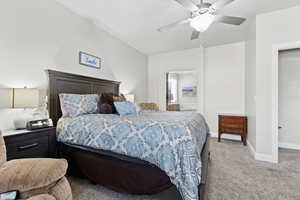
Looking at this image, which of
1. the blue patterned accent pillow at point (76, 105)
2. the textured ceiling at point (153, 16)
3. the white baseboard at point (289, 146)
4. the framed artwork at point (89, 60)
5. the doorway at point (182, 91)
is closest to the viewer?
the blue patterned accent pillow at point (76, 105)

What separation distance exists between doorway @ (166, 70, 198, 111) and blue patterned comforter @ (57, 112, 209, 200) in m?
3.91

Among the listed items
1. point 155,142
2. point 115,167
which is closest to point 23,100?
point 115,167

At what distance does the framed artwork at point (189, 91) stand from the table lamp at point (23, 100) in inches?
192

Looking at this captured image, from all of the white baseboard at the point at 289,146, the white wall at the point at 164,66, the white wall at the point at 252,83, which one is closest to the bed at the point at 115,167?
the white wall at the point at 252,83

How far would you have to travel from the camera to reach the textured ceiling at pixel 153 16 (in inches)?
103

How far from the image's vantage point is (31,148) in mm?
1790

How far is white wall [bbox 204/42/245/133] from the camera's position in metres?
4.39

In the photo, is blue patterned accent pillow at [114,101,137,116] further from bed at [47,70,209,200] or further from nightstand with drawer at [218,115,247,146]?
nightstand with drawer at [218,115,247,146]

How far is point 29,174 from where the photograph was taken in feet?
3.31

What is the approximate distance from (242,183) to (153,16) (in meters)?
3.12

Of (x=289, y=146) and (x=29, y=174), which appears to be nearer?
(x=29, y=174)

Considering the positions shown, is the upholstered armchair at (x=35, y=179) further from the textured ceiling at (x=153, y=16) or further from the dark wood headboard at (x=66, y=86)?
the textured ceiling at (x=153, y=16)

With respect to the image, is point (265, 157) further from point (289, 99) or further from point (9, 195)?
point (9, 195)

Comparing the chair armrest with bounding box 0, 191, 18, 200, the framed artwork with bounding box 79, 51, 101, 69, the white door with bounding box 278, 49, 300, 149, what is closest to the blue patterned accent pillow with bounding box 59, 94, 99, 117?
the framed artwork with bounding box 79, 51, 101, 69
